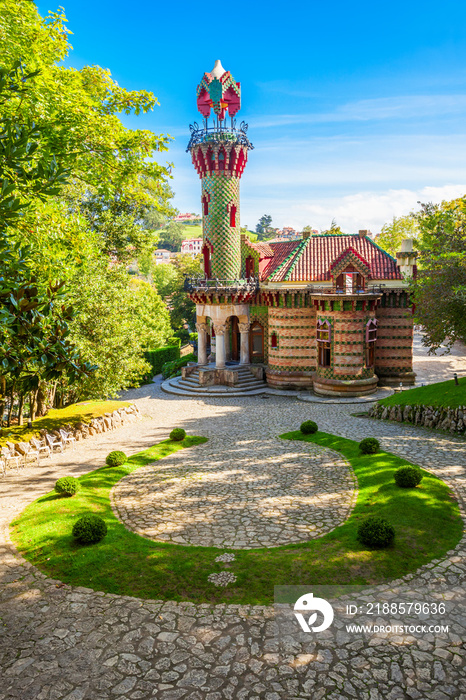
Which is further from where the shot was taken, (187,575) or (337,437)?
(337,437)

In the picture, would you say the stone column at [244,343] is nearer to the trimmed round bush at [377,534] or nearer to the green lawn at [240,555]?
the green lawn at [240,555]

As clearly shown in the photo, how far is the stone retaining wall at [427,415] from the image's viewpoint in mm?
19911

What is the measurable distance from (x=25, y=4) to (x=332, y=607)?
18540mm

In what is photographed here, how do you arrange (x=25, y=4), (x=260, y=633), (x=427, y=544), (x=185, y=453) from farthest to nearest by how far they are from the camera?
1. (x=185, y=453)
2. (x=25, y=4)
3. (x=427, y=544)
4. (x=260, y=633)

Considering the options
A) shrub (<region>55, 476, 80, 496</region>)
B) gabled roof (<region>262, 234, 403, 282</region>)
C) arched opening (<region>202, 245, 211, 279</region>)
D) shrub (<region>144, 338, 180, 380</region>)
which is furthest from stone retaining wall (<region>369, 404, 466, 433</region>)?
shrub (<region>144, 338, 180, 380</region>)

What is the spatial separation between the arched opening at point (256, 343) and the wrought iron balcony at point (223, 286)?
319cm

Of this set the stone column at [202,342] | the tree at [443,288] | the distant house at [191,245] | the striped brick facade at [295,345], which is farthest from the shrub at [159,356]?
the distant house at [191,245]

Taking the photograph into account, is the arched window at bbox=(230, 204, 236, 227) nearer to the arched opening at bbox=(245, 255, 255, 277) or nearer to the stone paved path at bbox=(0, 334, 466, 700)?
the arched opening at bbox=(245, 255, 255, 277)

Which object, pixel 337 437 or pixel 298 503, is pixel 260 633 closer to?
pixel 298 503

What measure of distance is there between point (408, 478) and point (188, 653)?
8.24m

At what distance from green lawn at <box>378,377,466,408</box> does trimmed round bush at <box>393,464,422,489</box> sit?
7.62 meters

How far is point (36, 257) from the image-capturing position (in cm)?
1421

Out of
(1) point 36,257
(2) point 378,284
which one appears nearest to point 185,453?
(1) point 36,257

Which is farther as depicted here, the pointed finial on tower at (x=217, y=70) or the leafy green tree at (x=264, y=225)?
the leafy green tree at (x=264, y=225)
